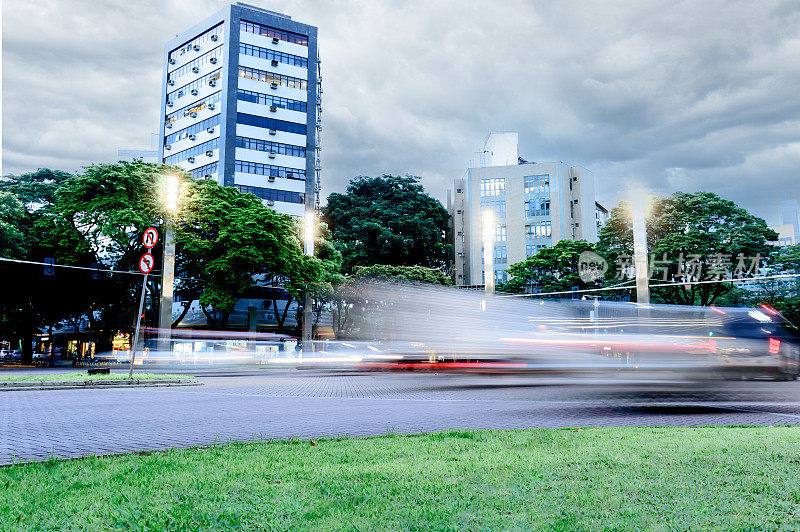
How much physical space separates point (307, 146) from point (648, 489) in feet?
214

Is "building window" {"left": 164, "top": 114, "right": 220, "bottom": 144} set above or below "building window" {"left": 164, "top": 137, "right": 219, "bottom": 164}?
above

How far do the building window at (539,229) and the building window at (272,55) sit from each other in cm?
Answer: 3656

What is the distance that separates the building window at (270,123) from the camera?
6275 centimetres

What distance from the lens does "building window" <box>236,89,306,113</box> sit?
63.1 metres

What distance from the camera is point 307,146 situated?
66.6 meters

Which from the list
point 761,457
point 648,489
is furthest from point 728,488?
point 761,457

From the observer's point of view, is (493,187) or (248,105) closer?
(248,105)

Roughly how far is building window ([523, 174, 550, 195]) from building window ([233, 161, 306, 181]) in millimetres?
32734

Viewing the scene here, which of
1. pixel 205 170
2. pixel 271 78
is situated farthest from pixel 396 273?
pixel 271 78

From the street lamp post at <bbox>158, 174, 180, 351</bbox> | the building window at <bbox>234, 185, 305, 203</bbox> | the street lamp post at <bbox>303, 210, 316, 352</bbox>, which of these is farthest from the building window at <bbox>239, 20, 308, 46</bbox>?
the street lamp post at <bbox>158, 174, 180, 351</bbox>

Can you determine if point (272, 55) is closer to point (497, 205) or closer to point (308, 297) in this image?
point (497, 205)

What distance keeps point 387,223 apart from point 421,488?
63303 millimetres

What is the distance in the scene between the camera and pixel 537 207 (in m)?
81.4

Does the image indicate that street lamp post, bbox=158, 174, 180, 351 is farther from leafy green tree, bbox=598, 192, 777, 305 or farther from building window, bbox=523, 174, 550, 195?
building window, bbox=523, 174, 550, 195
